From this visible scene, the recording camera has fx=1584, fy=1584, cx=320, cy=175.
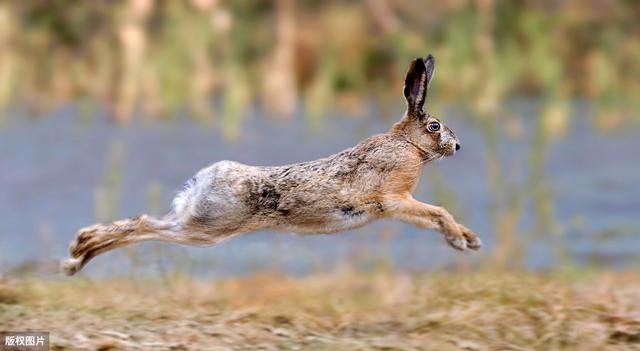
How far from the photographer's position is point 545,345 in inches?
249

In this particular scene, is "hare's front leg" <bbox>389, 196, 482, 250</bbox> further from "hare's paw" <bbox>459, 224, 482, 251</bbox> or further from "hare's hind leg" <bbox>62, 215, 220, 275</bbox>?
"hare's hind leg" <bbox>62, 215, 220, 275</bbox>

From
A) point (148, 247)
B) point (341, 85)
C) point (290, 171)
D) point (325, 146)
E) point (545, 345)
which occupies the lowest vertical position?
point (545, 345)

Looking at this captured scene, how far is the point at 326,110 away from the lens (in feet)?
41.8

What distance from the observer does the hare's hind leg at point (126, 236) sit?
5414 millimetres

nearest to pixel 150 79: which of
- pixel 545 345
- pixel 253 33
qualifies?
pixel 253 33

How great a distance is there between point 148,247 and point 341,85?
18.5 ft

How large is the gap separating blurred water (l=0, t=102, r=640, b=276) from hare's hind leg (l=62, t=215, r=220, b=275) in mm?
3559

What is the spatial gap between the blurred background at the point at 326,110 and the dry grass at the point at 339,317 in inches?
77.7

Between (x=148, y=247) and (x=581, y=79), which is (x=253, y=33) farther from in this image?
(x=148, y=247)

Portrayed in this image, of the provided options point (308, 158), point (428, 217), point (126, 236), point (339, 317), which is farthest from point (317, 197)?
point (308, 158)

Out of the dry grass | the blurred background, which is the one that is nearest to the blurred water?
the blurred background

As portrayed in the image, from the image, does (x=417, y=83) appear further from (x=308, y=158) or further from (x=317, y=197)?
(x=308, y=158)

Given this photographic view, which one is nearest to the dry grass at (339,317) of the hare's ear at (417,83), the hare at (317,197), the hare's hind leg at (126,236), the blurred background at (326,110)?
the hare's hind leg at (126,236)

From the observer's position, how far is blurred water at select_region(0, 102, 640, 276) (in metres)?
9.97
